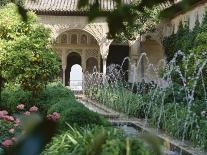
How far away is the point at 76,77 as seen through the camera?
1464 inches

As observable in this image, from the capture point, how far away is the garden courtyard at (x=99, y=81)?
4.37ft

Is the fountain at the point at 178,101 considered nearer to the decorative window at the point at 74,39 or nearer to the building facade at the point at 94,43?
the building facade at the point at 94,43

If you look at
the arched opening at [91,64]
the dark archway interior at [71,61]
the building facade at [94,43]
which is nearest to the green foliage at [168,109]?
the building facade at [94,43]

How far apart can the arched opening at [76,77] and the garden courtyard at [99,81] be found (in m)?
0.07

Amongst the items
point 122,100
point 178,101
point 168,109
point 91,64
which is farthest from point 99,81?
point 168,109

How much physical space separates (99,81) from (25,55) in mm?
13811

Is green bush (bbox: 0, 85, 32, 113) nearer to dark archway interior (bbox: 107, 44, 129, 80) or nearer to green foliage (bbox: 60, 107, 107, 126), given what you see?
green foliage (bbox: 60, 107, 107, 126)

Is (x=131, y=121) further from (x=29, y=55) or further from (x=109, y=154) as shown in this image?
(x=109, y=154)

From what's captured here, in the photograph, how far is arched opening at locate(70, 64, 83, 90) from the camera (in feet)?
117

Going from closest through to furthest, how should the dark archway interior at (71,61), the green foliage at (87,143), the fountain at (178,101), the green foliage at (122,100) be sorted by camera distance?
the green foliage at (87,143), the fountain at (178,101), the green foliage at (122,100), the dark archway interior at (71,61)

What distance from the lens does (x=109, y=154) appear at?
545 cm

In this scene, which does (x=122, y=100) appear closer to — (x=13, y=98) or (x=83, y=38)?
(x=13, y=98)

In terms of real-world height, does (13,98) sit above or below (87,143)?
above

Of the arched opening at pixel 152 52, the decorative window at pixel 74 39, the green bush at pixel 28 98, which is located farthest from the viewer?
the decorative window at pixel 74 39
